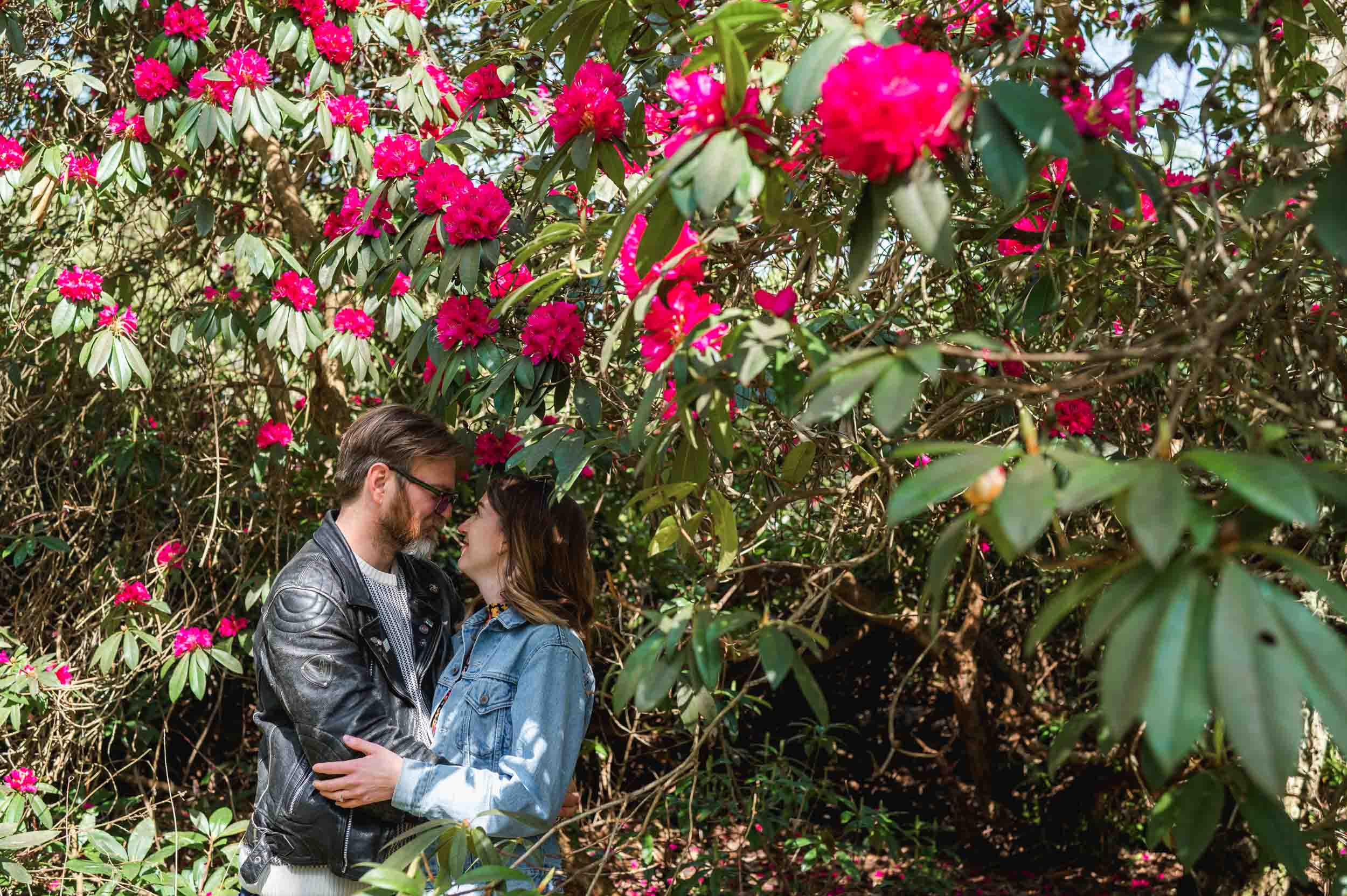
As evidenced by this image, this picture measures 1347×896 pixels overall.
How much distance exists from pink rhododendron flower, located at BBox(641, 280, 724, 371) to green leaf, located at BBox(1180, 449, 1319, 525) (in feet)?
1.89

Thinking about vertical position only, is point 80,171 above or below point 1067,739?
above

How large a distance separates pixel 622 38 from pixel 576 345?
49cm

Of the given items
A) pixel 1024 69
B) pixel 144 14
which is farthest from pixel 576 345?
pixel 144 14

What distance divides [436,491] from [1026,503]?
1397 mm

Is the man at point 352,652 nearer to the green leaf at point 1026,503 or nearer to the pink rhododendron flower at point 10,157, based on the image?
the green leaf at point 1026,503

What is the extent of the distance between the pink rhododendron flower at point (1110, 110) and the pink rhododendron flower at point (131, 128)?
2223 millimetres

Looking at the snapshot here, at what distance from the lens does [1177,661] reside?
2.11 ft

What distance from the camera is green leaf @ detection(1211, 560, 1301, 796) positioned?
0.61m

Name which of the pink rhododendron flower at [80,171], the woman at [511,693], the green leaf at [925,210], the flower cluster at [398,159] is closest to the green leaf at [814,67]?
the green leaf at [925,210]

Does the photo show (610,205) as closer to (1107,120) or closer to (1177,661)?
(1107,120)

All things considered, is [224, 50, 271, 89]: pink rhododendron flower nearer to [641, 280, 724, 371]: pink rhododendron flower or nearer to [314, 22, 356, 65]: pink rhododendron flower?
[314, 22, 356, 65]: pink rhododendron flower

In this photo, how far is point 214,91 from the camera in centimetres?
238

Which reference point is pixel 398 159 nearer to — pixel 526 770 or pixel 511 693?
pixel 511 693

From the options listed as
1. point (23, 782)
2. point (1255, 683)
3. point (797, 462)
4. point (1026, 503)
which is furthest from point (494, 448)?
point (23, 782)
